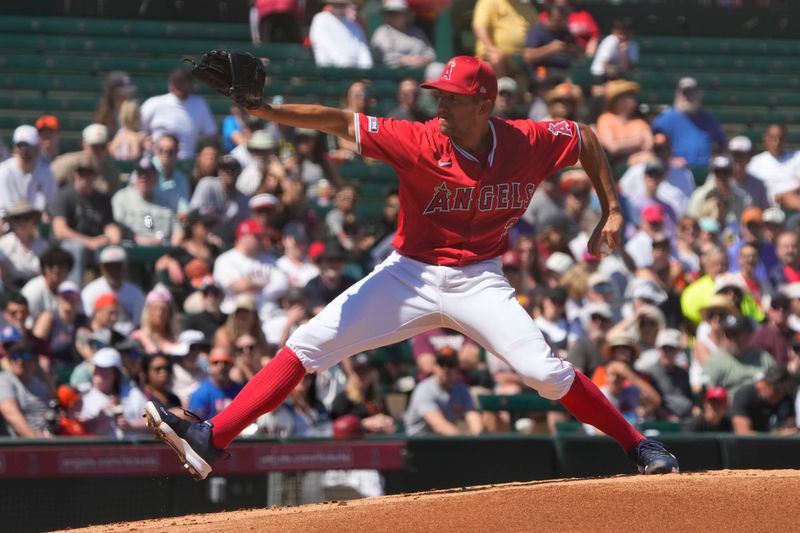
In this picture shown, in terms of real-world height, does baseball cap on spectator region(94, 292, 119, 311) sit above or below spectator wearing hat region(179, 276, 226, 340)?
above

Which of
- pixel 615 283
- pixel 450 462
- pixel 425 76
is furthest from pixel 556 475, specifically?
pixel 425 76

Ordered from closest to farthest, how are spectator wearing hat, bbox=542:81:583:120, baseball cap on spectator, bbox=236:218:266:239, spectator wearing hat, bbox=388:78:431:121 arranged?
baseball cap on spectator, bbox=236:218:266:239 → spectator wearing hat, bbox=542:81:583:120 → spectator wearing hat, bbox=388:78:431:121

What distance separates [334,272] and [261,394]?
448 cm

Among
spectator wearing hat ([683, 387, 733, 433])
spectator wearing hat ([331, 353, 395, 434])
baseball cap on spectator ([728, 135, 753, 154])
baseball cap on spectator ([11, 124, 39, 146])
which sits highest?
baseball cap on spectator ([11, 124, 39, 146])

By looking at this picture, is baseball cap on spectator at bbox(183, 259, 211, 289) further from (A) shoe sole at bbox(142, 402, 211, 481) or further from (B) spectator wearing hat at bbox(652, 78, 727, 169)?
(B) spectator wearing hat at bbox(652, 78, 727, 169)

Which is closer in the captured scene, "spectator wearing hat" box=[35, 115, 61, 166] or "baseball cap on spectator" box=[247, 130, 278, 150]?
"spectator wearing hat" box=[35, 115, 61, 166]

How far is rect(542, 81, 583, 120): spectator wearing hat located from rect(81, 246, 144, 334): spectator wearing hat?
13.6ft

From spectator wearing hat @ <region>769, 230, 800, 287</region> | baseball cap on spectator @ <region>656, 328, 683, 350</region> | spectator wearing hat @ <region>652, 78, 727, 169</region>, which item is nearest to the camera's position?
baseball cap on spectator @ <region>656, 328, 683, 350</region>

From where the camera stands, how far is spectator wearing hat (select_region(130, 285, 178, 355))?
924 centimetres

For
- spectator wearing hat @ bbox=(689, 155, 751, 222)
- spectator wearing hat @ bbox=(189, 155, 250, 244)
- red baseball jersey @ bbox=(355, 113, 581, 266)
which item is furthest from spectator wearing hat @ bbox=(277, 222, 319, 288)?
red baseball jersey @ bbox=(355, 113, 581, 266)

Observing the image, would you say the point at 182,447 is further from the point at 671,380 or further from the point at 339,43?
the point at 339,43

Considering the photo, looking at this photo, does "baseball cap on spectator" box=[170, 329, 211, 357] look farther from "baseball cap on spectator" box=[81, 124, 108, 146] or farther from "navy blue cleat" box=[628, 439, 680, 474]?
"navy blue cleat" box=[628, 439, 680, 474]

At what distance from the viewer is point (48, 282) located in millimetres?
9469

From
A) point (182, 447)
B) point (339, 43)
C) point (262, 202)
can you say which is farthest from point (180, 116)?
point (182, 447)
